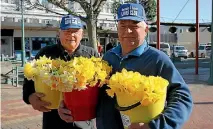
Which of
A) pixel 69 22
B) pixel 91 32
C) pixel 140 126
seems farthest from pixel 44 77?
pixel 91 32

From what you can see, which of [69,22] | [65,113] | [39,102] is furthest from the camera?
[69,22]

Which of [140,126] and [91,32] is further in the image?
[91,32]

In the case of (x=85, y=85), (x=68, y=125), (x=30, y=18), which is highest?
(x=30, y=18)

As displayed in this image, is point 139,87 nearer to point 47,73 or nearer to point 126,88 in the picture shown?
point 126,88

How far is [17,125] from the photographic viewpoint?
646cm

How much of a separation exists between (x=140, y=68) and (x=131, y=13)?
13.7 inches

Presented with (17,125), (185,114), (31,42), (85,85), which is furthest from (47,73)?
(31,42)

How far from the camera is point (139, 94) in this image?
5.59 feet

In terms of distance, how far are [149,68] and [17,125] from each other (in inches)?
198

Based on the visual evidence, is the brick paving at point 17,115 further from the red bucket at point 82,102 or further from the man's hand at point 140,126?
the man's hand at point 140,126

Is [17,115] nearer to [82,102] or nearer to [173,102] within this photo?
[82,102]

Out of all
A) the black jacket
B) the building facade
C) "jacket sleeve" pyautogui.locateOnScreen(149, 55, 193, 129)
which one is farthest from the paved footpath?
the building facade

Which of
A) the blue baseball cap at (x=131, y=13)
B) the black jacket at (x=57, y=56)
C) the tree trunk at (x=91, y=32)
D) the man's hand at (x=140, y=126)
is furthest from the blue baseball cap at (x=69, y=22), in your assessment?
the tree trunk at (x=91, y=32)

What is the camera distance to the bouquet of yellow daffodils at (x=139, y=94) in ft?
5.54
